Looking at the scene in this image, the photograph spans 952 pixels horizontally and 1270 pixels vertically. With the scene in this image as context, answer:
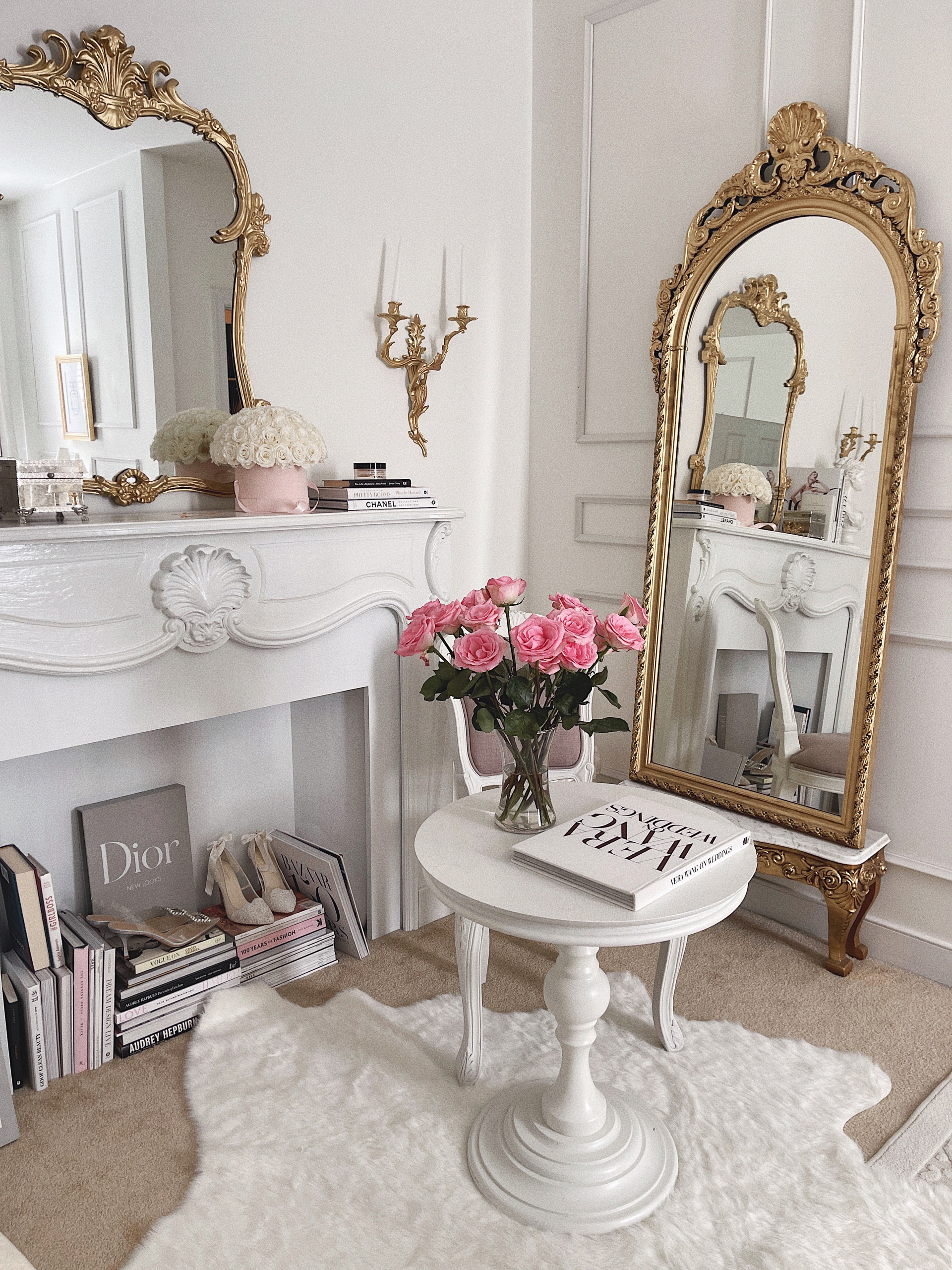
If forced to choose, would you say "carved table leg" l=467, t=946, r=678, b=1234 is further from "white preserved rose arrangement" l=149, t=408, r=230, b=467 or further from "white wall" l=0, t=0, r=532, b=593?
"white wall" l=0, t=0, r=532, b=593

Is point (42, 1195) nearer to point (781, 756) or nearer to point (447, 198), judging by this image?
point (781, 756)

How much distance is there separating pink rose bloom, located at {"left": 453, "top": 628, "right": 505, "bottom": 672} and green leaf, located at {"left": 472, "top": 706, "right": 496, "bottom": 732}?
103 mm

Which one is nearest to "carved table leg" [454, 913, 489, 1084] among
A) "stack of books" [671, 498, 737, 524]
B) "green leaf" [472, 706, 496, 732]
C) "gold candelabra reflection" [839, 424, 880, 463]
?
"green leaf" [472, 706, 496, 732]

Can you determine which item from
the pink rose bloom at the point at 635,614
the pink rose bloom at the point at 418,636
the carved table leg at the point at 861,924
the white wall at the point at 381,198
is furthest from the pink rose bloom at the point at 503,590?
the carved table leg at the point at 861,924

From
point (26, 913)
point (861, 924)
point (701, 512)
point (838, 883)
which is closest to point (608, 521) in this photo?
point (701, 512)

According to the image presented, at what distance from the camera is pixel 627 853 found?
65.2 inches

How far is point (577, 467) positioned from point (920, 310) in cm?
121

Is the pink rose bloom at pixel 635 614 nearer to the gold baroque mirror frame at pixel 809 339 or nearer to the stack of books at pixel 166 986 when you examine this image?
the gold baroque mirror frame at pixel 809 339

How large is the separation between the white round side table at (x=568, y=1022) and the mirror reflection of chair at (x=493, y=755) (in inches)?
18.1

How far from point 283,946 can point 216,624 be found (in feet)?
3.05

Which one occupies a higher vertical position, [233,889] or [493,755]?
[493,755]

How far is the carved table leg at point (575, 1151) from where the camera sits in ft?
5.52

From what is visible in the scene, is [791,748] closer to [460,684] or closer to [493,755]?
[493,755]

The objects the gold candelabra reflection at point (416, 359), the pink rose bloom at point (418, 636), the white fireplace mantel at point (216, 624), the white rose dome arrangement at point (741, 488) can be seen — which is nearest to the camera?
the pink rose bloom at point (418, 636)
